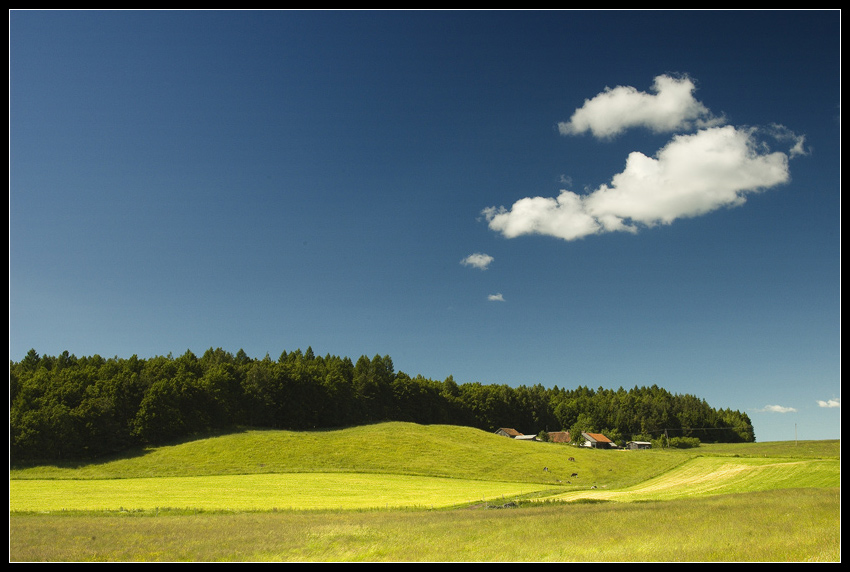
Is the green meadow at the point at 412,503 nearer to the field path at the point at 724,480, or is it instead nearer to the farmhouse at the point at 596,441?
the field path at the point at 724,480

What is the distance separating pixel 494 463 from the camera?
77.9 meters

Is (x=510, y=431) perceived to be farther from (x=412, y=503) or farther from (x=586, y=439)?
(x=412, y=503)

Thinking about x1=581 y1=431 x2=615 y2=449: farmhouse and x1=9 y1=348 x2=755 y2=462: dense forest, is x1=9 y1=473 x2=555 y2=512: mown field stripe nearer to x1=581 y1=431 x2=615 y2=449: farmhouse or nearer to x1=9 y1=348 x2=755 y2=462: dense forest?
x1=9 y1=348 x2=755 y2=462: dense forest

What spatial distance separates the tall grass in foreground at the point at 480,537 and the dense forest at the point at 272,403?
46856mm

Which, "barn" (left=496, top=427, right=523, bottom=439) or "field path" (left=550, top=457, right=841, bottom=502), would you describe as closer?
"field path" (left=550, top=457, right=841, bottom=502)

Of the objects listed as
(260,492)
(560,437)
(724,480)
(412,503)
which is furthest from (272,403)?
(724,480)

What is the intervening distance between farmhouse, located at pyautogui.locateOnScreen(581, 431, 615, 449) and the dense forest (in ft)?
10.4

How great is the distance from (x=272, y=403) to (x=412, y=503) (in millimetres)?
73253

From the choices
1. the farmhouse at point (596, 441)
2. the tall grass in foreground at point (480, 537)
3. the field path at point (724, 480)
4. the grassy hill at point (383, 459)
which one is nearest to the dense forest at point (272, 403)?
the farmhouse at point (596, 441)

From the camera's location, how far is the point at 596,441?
135750mm

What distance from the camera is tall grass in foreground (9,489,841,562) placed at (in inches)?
715

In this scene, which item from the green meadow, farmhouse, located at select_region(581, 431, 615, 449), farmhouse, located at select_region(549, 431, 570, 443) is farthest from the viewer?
farmhouse, located at select_region(549, 431, 570, 443)

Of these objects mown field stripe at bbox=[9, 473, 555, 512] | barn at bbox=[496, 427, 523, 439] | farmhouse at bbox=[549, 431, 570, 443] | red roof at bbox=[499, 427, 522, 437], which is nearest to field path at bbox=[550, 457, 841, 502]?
mown field stripe at bbox=[9, 473, 555, 512]
